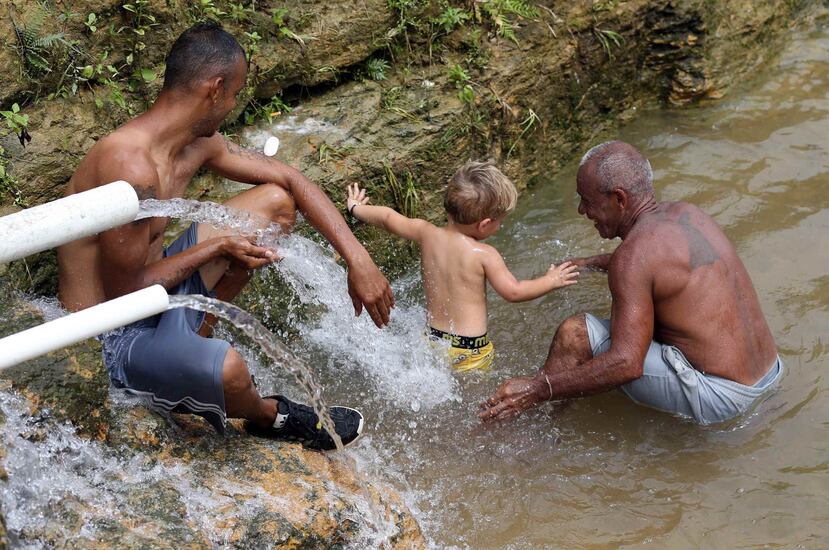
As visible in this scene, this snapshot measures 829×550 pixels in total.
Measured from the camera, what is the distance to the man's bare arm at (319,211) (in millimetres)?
4070

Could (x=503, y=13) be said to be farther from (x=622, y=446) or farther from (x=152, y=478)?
(x=152, y=478)

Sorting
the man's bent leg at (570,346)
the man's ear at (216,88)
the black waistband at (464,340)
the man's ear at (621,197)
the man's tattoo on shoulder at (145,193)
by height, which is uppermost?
the man's ear at (216,88)

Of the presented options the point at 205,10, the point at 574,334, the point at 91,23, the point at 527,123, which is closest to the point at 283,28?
the point at 205,10

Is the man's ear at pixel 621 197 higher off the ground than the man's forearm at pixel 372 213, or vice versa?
the man's ear at pixel 621 197

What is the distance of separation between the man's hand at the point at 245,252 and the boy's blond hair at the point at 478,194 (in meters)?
0.96

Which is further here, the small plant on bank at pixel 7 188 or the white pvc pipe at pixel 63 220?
the small plant on bank at pixel 7 188

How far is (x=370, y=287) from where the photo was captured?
4.06 metres

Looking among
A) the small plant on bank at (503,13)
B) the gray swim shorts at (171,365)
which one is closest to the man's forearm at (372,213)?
Answer: the gray swim shorts at (171,365)

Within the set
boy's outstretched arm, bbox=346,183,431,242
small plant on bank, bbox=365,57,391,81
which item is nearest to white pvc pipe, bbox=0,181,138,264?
boy's outstretched arm, bbox=346,183,431,242

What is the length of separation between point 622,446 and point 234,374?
194 centimetres

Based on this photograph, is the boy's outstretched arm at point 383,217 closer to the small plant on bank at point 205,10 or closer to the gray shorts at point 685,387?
the gray shorts at point 685,387

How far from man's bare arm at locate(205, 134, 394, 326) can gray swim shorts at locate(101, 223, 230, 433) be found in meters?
0.83

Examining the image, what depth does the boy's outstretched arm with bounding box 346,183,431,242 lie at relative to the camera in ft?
14.9

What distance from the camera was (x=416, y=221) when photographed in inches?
179
